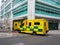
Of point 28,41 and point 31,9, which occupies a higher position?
point 31,9

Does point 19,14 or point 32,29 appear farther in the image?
point 19,14

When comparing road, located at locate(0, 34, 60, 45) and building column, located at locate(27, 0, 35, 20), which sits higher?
building column, located at locate(27, 0, 35, 20)

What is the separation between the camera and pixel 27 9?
1863 inches

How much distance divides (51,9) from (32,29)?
28301mm

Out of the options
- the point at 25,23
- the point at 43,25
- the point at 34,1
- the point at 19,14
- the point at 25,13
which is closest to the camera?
the point at 43,25

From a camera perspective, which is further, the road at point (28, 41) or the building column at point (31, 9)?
the building column at point (31, 9)

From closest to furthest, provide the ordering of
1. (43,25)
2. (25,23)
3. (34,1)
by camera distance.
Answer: (43,25) → (25,23) → (34,1)

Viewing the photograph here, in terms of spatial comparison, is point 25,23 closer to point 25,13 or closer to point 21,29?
point 21,29

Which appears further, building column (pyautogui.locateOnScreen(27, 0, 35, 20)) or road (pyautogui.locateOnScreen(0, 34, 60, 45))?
building column (pyautogui.locateOnScreen(27, 0, 35, 20))

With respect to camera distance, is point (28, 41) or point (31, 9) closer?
point (28, 41)

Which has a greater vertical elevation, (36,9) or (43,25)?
(36,9)

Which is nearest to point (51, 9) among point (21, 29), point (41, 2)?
point (41, 2)

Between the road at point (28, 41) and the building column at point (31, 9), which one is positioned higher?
the building column at point (31, 9)

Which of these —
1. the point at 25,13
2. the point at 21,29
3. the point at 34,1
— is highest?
the point at 34,1
